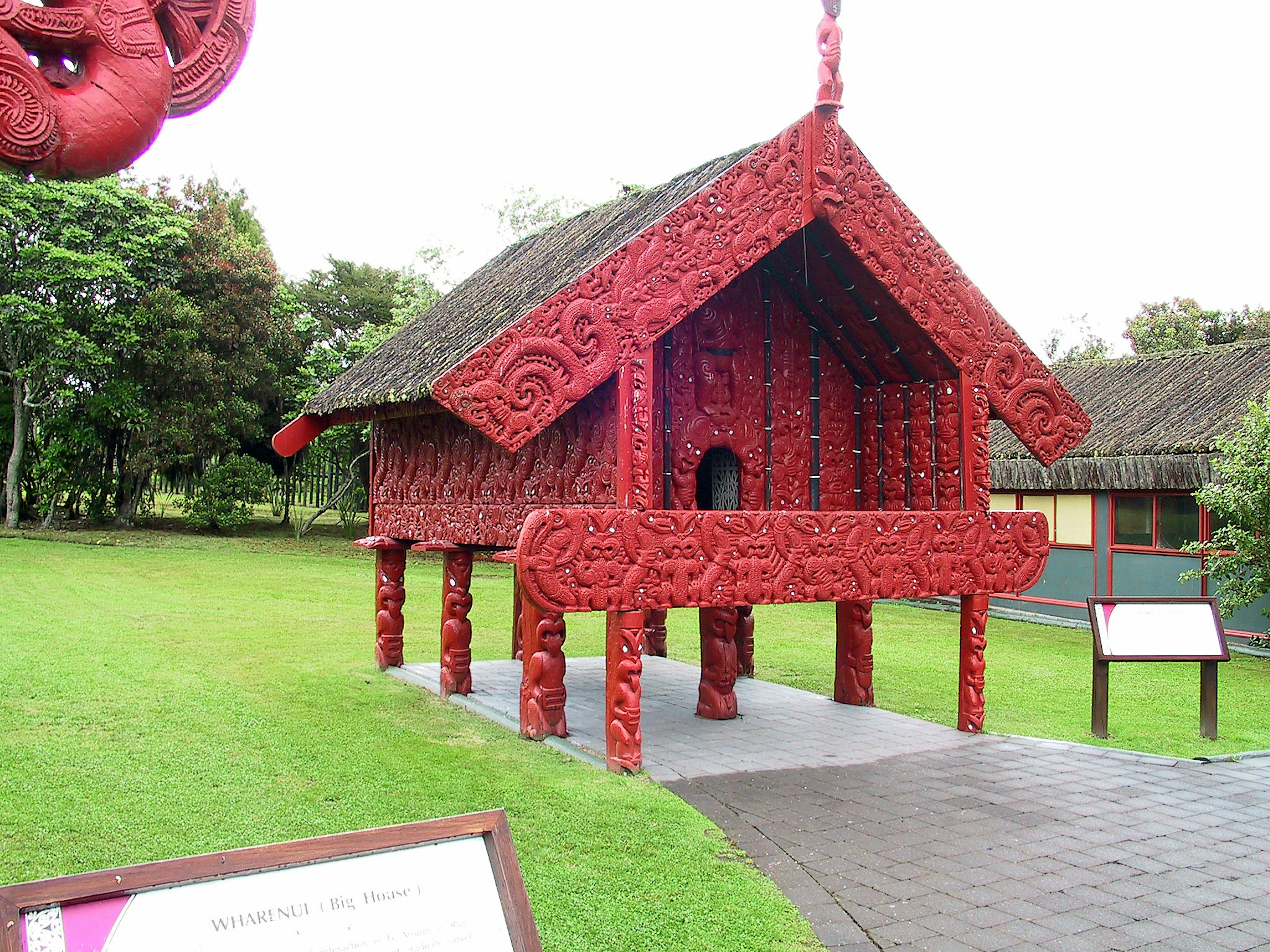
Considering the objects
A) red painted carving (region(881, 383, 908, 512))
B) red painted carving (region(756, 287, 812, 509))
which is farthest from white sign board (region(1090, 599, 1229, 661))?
red painted carving (region(756, 287, 812, 509))

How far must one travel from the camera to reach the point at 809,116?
7.95 m

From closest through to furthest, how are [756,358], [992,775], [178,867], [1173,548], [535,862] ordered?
[178,867] → [535,862] → [992,775] → [756,358] → [1173,548]

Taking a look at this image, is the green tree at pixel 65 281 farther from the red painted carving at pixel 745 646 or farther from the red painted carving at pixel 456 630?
the red painted carving at pixel 745 646

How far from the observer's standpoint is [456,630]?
1030 cm

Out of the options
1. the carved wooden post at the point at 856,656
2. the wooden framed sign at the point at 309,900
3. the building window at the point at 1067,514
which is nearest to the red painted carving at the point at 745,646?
the carved wooden post at the point at 856,656

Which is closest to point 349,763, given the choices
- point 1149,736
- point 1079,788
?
point 1079,788

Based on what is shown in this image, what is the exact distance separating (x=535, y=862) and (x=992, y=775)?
3876 millimetres

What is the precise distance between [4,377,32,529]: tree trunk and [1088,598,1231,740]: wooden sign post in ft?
80.1

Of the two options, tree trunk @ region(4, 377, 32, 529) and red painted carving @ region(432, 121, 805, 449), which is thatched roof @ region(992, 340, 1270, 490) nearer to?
red painted carving @ region(432, 121, 805, 449)

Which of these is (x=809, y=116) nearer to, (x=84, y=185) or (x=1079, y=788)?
(x=1079, y=788)

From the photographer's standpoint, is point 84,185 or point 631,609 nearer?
point 631,609

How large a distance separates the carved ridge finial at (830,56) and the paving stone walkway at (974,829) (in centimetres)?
512

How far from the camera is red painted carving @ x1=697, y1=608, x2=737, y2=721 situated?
9555 millimetres

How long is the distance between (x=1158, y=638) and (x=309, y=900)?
27.4 ft
